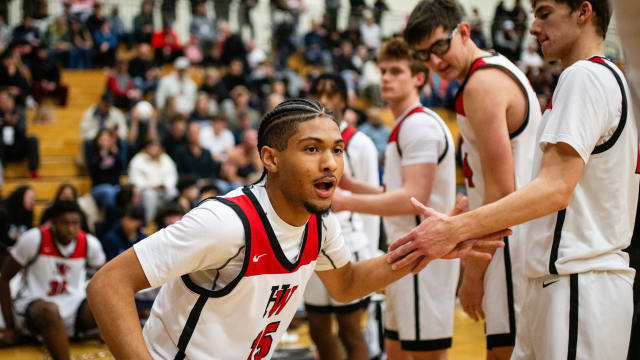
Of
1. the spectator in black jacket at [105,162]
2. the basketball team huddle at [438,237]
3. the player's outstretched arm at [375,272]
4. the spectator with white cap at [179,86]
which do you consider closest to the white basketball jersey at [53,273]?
the spectator in black jacket at [105,162]

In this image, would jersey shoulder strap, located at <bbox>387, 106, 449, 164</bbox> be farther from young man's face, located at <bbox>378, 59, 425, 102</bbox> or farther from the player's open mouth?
the player's open mouth

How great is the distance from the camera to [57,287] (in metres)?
6.84

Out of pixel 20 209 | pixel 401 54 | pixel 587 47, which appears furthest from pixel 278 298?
pixel 20 209

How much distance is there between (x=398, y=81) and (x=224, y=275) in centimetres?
229

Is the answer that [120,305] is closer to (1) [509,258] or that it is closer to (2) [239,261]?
(2) [239,261]

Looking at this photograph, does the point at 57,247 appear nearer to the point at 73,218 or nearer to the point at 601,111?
the point at 73,218

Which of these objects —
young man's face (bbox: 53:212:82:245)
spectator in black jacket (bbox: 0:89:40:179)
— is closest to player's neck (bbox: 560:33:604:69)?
young man's face (bbox: 53:212:82:245)

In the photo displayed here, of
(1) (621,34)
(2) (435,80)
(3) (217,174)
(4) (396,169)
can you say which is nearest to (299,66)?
(2) (435,80)

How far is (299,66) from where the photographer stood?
1820cm

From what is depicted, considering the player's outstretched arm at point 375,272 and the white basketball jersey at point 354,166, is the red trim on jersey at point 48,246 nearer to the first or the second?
the white basketball jersey at point 354,166

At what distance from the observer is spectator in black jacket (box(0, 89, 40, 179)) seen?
1159 centimetres

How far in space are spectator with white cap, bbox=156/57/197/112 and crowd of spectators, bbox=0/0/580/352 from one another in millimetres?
30

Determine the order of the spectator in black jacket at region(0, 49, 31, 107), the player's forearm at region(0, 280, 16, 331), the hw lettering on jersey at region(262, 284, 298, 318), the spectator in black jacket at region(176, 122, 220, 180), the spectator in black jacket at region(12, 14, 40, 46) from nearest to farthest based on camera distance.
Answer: the hw lettering on jersey at region(262, 284, 298, 318)
the player's forearm at region(0, 280, 16, 331)
the spectator in black jacket at region(176, 122, 220, 180)
the spectator in black jacket at region(0, 49, 31, 107)
the spectator in black jacket at region(12, 14, 40, 46)

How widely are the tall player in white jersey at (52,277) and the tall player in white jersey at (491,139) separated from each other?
4384mm
